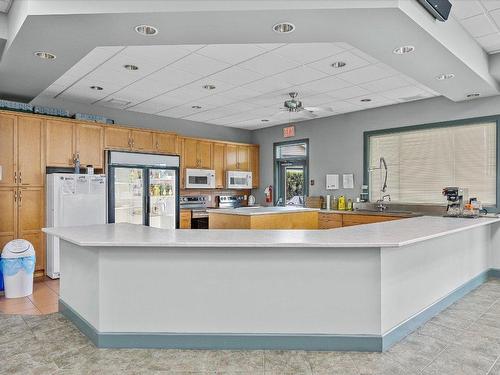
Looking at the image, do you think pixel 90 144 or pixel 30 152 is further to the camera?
pixel 90 144

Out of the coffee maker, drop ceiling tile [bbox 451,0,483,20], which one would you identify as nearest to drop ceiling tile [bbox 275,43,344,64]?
drop ceiling tile [bbox 451,0,483,20]

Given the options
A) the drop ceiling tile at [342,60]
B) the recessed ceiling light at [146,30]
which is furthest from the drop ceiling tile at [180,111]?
the recessed ceiling light at [146,30]

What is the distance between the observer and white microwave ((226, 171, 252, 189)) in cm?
747

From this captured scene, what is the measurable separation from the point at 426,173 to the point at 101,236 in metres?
4.89

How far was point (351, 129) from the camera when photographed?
6.46m

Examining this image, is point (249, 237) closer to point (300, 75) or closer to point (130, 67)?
point (300, 75)

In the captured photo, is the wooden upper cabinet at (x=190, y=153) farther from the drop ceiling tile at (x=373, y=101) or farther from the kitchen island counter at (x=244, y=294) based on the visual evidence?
the kitchen island counter at (x=244, y=294)

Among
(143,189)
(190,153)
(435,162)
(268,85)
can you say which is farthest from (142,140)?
(435,162)

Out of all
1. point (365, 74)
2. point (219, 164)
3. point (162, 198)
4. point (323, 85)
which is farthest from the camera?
point (219, 164)

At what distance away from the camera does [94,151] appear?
215 inches

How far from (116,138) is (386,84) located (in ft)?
13.7

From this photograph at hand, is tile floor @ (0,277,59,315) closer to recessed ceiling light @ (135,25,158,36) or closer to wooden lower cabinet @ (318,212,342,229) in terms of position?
recessed ceiling light @ (135,25,158,36)

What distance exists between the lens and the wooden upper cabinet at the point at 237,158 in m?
7.57

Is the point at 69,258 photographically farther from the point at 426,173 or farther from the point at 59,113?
the point at 426,173
